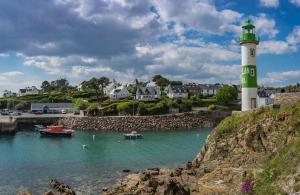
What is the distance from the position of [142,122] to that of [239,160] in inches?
2338

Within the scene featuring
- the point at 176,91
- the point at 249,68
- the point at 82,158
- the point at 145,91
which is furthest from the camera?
the point at 176,91

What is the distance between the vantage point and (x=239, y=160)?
33.2m

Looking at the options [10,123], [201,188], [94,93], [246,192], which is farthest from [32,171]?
[94,93]

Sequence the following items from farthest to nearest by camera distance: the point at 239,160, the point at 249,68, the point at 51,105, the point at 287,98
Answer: the point at 51,105 < the point at 249,68 < the point at 287,98 < the point at 239,160

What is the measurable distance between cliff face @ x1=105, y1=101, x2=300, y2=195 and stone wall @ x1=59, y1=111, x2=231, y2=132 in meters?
53.1

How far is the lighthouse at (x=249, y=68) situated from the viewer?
4459 cm

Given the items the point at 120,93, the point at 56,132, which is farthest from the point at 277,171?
the point at 120,93

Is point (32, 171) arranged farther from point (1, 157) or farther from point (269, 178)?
point (269, 178)

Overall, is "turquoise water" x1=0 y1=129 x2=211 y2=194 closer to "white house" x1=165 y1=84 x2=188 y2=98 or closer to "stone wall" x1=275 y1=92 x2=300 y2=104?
"stone wall" x1=275 y1=92 x2=300 y2=104

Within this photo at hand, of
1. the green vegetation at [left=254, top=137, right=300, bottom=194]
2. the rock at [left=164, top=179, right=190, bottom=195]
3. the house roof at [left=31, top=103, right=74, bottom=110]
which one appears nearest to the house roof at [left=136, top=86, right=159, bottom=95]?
the house roof at [left=31, top=103, right=74, bottom=110]

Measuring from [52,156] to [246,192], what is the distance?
35.7 metres

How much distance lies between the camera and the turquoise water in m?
35.7

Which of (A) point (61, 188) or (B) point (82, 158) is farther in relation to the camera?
(B) point (82, 158)

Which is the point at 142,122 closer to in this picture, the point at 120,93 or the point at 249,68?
the point at 249,68
